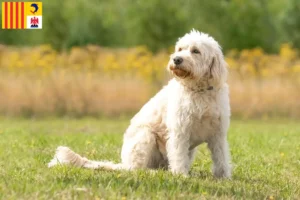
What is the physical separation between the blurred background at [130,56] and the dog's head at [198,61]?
9.62 m

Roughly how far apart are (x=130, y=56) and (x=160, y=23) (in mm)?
5225

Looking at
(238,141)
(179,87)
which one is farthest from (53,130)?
(179,87)

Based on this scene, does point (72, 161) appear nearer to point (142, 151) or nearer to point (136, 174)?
point (142, 151)

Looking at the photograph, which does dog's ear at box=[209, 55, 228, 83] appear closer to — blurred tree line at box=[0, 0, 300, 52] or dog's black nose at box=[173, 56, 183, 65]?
dog's black nose at box=[173, 56, 183, 65]

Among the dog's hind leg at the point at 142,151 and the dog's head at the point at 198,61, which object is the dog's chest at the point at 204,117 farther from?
the dog's hind leg at the point at 142,151

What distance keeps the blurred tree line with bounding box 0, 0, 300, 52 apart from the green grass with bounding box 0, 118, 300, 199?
12086 mm

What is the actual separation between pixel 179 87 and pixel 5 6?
6.29 metres

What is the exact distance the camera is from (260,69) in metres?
19.1

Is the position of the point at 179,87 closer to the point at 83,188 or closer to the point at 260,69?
the point at 83,188

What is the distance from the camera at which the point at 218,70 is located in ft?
22.7

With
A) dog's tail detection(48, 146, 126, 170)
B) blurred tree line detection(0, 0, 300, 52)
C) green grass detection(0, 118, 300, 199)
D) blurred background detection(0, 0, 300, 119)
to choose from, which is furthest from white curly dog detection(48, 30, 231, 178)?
blurred tree line detection(0, 0, 300, 52)

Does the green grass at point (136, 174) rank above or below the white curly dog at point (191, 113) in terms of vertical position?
below

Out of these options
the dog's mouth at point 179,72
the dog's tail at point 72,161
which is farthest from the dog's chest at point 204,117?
the dog's tail at point 72,161

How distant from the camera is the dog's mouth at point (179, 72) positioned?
6.77 metres
